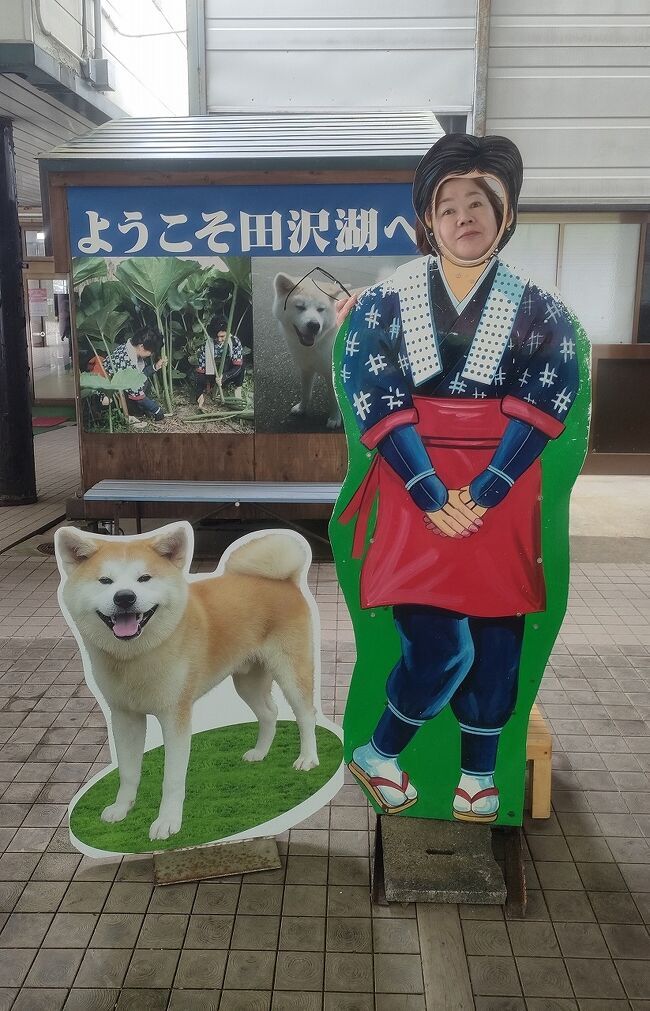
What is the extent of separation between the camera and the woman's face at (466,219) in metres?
2.77

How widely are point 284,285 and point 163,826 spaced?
463 cm

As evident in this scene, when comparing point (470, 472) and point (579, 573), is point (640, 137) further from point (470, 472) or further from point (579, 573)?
point (470, 472)

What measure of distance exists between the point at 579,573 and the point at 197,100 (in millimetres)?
6352

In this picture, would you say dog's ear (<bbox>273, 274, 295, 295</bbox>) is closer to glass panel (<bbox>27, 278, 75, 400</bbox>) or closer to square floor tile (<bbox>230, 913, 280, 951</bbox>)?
square floor tile (<bbox>230, 913, 280, 951</bbox>)

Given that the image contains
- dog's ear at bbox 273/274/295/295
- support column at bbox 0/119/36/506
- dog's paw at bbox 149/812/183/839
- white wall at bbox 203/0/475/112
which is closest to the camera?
dog's paw at bbox 149/812/183/839

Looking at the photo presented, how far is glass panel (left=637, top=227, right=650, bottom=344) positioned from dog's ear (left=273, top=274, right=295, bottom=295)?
5.20 metres

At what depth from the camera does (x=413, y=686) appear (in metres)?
3.04

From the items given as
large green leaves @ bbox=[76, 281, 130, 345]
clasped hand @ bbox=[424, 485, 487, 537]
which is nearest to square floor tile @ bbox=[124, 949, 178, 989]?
clasped hand @ bbox=[424, 485, 487, 537]

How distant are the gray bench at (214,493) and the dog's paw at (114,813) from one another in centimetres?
348

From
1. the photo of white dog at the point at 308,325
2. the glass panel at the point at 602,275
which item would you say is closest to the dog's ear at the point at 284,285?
the photo of white dog at the point at 308,325

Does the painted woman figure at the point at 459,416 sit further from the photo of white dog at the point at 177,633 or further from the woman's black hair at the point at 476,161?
the photo of white dog at the point at 177,633

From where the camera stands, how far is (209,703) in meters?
→ 3.21

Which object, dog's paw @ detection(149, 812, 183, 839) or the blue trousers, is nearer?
the blue trousers

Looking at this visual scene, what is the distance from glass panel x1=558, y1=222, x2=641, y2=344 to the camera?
10008 millimetres
